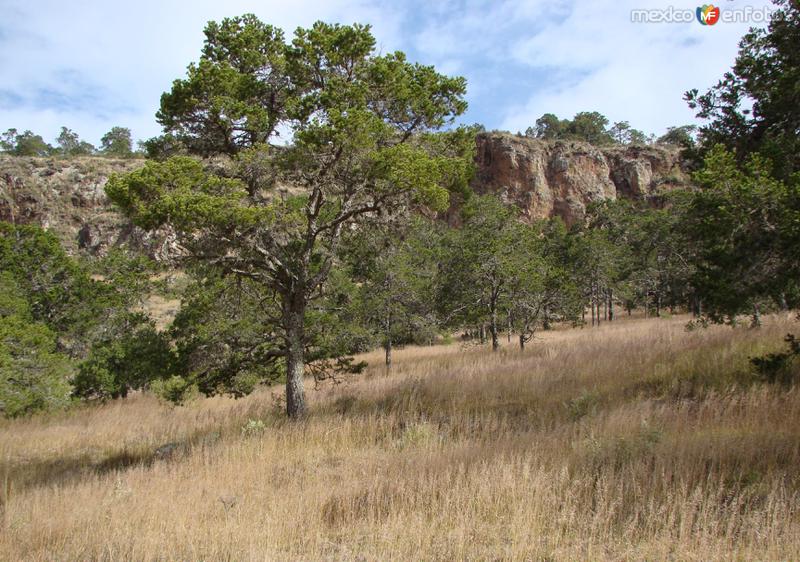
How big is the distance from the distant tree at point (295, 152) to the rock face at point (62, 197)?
51980 millimetres

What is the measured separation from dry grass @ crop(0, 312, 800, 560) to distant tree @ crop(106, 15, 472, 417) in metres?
2.19

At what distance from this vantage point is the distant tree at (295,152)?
6.04 m

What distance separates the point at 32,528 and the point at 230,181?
4122 mm

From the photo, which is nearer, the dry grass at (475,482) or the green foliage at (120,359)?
the dry grass at (475,482)

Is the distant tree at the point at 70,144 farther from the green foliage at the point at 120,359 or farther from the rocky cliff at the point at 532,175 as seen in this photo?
the green foliage at the point at 120,359

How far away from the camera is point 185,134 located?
289 inches

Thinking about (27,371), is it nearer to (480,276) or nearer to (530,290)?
(480,276)

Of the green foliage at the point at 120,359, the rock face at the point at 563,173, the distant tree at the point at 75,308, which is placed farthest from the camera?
the rock face at the point at 563,173

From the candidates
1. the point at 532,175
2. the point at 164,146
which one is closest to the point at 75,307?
the point at 164,146

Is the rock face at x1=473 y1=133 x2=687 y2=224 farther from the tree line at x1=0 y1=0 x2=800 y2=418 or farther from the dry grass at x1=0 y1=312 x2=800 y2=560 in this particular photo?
the dry grass at x1=0 y1=312 x2=800 y2=560

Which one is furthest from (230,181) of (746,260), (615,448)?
(746,260)

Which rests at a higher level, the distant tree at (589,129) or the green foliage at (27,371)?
the distant tree at (589,129)

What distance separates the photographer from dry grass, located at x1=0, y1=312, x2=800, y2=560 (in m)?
3.26

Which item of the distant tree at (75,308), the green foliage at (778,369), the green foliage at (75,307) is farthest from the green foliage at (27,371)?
the green foliage at (778,369)
